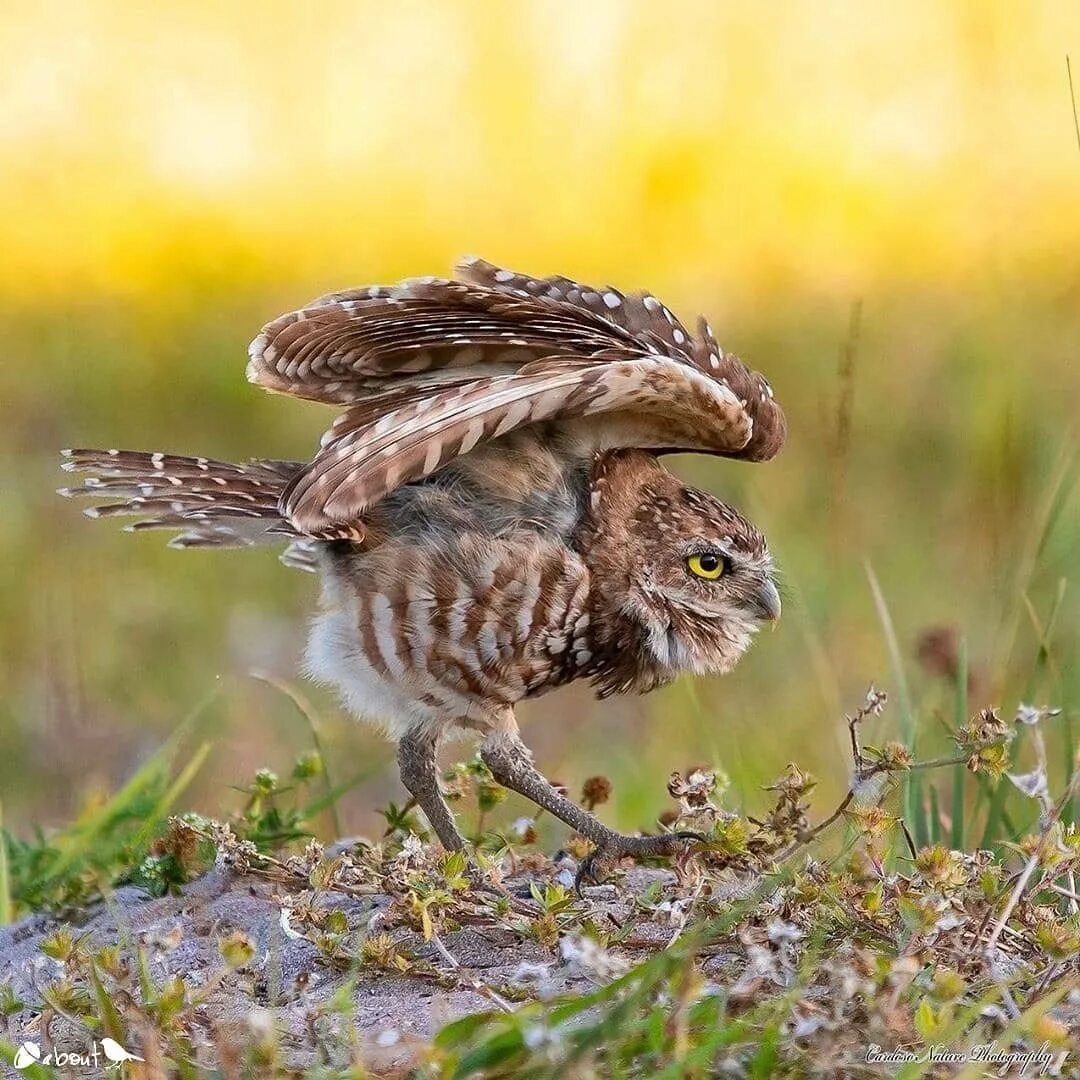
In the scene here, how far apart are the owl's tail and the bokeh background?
1063mm

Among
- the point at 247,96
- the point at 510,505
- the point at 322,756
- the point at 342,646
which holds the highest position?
the point at 247,96

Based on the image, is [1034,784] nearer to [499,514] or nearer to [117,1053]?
[499,514]

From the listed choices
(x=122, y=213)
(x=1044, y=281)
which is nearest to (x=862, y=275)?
(x=1044, y=281)

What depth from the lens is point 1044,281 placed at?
823 centimetres

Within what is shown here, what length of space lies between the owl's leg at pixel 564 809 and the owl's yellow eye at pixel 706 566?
0.62 metres

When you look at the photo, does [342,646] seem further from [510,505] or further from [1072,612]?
[1072,612]

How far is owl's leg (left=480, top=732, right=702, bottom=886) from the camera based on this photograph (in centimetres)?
382

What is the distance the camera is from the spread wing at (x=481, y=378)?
3441 millimetres

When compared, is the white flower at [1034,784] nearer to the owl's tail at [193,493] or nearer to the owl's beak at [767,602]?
the owl's beak at [767,602]

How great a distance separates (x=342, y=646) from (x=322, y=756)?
0.27m

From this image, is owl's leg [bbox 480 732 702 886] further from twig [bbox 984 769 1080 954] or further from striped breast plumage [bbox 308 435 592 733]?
twig [bbox 984 769 1080 954]

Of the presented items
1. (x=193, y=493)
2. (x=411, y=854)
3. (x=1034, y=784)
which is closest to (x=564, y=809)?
(x=411, y=854)

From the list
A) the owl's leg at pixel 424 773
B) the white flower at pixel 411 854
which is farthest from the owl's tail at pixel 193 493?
the white flower at pixel 411 854

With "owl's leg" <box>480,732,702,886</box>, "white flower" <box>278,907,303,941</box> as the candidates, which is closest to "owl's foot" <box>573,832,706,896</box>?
"owl's leg" <box>480,732,702,886</box>
